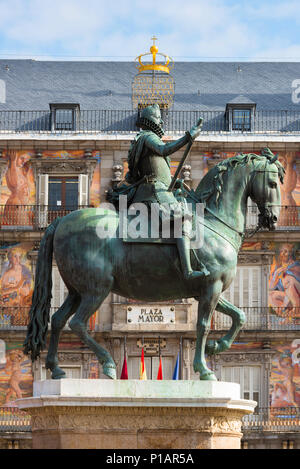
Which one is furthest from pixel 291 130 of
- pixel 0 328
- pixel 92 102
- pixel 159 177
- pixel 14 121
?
pixel 159 177

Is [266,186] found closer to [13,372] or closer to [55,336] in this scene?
[55,336]

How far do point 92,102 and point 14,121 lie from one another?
9.79 feet

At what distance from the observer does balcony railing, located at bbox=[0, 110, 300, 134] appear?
1492 inches

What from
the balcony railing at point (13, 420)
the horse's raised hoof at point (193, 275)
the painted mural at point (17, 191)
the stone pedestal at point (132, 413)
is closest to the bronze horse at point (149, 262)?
the horse's raised hoof at point (193, 275)

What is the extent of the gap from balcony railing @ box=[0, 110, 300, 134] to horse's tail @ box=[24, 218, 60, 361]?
24.5 meters

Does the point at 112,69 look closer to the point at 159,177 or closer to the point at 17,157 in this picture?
the point at 17,157

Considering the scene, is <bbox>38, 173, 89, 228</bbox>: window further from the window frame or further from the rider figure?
the rider figure

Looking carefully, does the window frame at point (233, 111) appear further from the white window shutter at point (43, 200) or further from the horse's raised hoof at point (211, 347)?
the horse's raised hoof at point (211, 347)

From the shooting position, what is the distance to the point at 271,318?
36312 millimetres

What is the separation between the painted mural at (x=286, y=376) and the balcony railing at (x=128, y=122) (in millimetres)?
7379

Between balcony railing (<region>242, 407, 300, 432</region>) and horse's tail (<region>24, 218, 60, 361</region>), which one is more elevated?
horse's tail (<region>24, 218, 60, 361</region>)

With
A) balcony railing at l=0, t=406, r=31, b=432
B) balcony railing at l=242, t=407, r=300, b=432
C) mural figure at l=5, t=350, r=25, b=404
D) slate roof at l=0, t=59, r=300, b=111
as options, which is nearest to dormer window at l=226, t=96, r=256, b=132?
slate roof at l=0, t=59, r=300, b=111

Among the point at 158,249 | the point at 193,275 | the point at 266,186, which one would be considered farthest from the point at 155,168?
the point at 193,275

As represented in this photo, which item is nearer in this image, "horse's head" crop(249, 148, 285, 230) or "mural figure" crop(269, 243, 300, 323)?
"horse's head" crop(249, 148, 285, 230)
